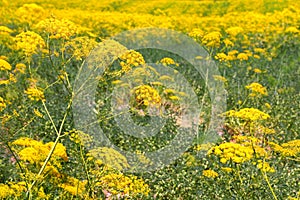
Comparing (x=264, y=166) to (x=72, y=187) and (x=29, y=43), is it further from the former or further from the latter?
(x=29, y=43)

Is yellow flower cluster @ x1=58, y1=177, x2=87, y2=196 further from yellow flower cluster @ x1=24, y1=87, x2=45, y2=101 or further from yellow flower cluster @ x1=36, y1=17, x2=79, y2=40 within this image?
yellow flower cluster @ x1=36, y1=17, x2=79, y2=40

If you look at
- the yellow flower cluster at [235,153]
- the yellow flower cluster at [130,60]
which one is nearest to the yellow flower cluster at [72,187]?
the yellow flower cluster at [130,60]

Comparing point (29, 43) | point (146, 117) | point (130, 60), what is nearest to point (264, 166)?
point (130, 60)

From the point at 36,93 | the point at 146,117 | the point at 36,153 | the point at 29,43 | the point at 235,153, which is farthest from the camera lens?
the point at 146,117

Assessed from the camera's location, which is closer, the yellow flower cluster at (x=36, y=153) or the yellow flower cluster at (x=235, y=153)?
the yellow flower cluster at (x=36, y=153)

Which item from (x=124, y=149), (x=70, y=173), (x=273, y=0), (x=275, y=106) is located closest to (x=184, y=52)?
(x=275, y=106)

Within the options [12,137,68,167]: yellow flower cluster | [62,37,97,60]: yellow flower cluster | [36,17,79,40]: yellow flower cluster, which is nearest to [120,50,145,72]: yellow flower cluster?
[62,37,97,60]: yellow flower cluster

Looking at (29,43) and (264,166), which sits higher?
(29,43)

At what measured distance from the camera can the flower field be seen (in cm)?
368

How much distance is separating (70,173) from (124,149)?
111 centimetres

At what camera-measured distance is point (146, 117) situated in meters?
7.11

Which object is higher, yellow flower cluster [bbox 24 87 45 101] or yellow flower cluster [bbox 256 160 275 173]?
yellow flower cluster [bbox 24 87 45 101]

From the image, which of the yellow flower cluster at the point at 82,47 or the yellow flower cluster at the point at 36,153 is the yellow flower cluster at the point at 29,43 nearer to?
the yellow flower cluster at the point at 82,47

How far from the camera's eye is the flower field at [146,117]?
3.68 meters
